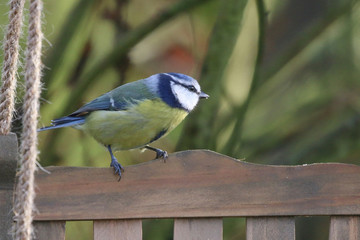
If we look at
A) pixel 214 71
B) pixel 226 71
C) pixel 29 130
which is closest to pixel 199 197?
pixel 29 130

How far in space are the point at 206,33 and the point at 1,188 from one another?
4.26 ft

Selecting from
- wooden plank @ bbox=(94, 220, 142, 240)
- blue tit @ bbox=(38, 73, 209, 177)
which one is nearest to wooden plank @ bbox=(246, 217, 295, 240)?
wooden plank @ bbox=(94, 220, 142, 240)

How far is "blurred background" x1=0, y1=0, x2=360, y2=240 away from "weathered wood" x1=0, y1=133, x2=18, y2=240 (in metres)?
0.86

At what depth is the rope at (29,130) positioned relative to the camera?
3.19 feet

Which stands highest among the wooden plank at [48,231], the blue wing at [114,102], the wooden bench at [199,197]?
the blue wing at [114,102]

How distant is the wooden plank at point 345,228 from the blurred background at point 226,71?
686mm

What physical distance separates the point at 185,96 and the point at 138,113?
0.14 metres

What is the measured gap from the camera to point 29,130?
0.99 m

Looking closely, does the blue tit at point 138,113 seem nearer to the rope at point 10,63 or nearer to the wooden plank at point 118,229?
the wooden plank at point 118,229

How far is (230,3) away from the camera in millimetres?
1958

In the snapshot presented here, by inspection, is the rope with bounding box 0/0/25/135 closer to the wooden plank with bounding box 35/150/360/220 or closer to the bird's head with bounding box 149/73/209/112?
the wooden plank with bounding box 35/150/360/220

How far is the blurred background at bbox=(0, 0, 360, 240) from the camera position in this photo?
6.75ft

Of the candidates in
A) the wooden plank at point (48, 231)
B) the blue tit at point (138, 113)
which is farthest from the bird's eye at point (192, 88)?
the wooden plank at point (48, 231)

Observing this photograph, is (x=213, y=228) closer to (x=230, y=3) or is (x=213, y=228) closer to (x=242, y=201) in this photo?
(x=242, y=201)
